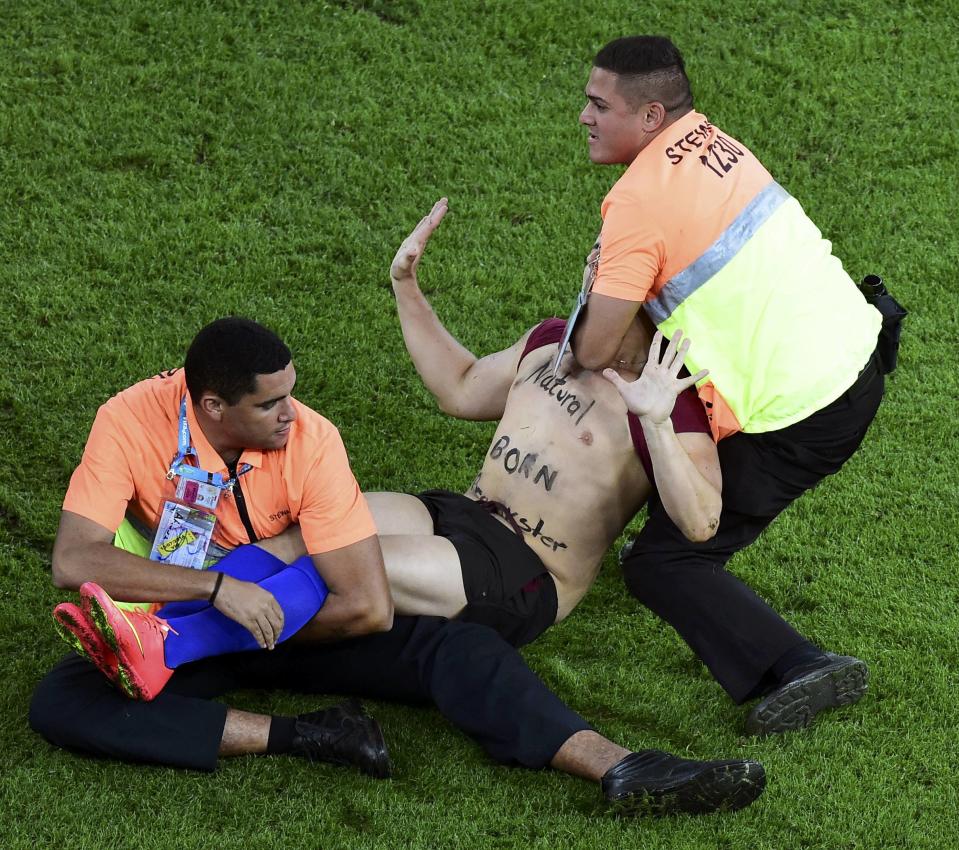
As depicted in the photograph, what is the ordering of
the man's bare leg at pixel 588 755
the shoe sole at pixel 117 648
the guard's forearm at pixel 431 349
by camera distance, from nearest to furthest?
the shoe sole at pixel 117 648 → the man's bare leg at pixel 588 755 → the guard's forearm at pixel 431 349

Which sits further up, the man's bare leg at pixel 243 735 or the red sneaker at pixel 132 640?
the red sneaker at pixel 132 640

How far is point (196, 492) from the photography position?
4023 mm

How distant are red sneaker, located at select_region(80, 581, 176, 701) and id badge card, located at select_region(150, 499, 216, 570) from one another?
0.70ft

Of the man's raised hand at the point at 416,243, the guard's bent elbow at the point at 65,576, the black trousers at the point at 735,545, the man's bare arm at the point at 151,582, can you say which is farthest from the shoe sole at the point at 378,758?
the man's raised hand at the point at 416,243

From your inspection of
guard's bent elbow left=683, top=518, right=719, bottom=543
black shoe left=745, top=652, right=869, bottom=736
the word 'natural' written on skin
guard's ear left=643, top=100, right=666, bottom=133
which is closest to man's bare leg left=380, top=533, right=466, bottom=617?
→ the word 'natural' written on skin

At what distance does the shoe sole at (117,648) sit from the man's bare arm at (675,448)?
146 centimetres

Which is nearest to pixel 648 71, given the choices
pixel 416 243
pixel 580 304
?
pixel 580 304

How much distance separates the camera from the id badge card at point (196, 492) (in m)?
4.02

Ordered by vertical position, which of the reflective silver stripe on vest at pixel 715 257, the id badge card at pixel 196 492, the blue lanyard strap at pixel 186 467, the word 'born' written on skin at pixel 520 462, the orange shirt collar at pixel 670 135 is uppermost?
the orange shirt collar at pixel 670 135

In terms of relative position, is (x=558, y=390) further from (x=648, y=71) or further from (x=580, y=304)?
(x=648, y=71)

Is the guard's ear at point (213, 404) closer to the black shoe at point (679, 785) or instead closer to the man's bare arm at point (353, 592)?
the man's bare arm at point (353, 592)

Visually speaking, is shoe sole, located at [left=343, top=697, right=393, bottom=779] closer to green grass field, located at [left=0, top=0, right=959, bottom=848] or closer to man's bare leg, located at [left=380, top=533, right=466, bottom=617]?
green grass field, located at [left=0, top=0, right=959, bottom=848]

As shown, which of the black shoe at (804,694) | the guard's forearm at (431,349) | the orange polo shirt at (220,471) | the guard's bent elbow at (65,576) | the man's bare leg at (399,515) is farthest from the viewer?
the guard's forearm at (431,349)

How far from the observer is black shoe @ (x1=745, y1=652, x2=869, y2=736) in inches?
159
